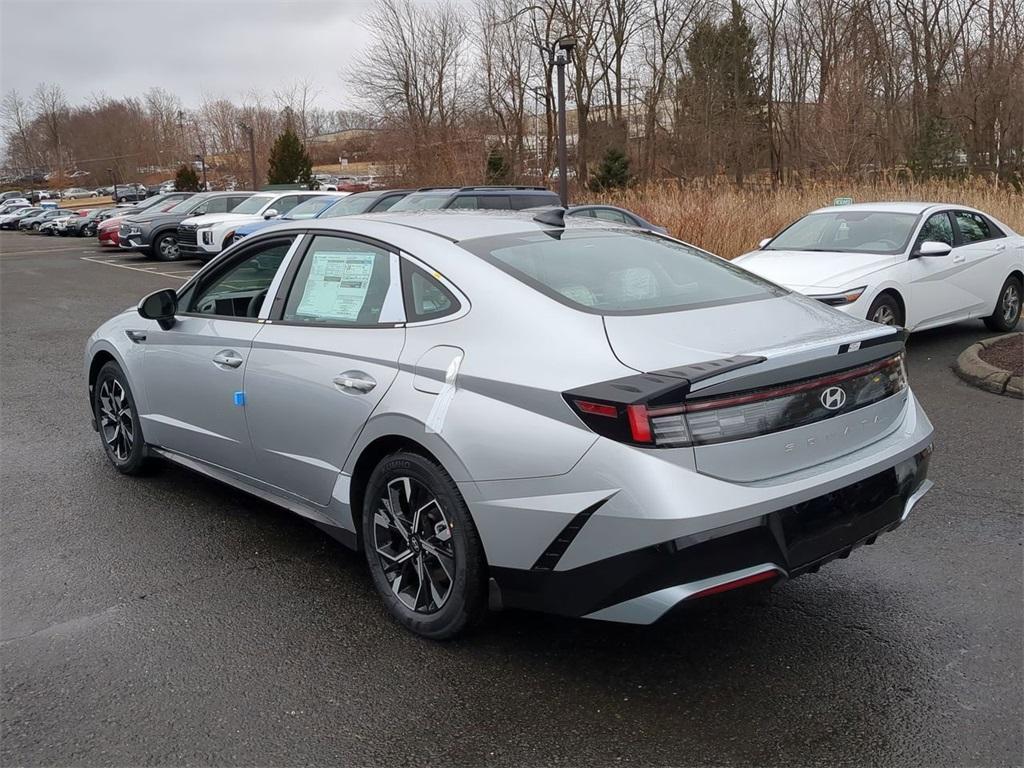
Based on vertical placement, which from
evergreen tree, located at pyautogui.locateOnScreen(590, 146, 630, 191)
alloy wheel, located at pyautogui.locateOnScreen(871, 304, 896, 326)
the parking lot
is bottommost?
the parking lot

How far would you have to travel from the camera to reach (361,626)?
141 inches

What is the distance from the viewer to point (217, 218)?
21.3 meters

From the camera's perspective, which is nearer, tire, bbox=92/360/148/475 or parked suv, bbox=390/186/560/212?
tire, bbox=92/360/148/475

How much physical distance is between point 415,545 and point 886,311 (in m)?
6.44

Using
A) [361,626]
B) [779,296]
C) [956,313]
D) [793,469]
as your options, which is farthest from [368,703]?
[956,313]

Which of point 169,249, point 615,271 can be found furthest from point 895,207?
point 169,249

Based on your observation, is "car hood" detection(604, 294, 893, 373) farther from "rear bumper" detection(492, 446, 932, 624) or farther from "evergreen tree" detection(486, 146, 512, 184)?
"evergreen tree" detection(486, 146, 512, 184)

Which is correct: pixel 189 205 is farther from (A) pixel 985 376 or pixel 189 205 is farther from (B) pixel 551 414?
(B) pixel 551 414

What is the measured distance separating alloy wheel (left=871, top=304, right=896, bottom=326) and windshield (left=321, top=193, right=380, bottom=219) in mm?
9405

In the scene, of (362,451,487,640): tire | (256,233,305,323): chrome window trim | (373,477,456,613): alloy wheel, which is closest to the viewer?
(362,451,487,640): tire

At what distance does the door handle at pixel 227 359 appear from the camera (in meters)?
4.25

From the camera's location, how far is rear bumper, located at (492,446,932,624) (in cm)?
276

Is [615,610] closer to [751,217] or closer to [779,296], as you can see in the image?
[779,296]

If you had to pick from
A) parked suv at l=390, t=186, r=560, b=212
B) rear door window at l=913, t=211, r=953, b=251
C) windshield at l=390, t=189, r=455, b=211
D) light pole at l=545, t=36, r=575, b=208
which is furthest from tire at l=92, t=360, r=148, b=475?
light pole at l=545, t=36, r=575, b=208
